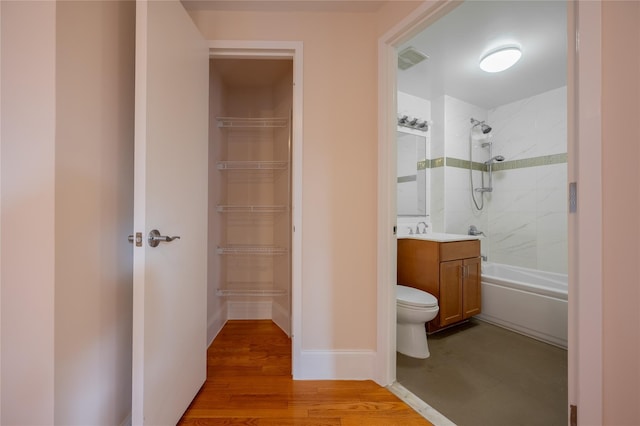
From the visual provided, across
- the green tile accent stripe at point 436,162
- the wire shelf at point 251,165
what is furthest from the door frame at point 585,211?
the green tile accent stripe at point 436,162

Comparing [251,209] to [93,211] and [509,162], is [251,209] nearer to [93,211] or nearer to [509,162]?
[93,211]

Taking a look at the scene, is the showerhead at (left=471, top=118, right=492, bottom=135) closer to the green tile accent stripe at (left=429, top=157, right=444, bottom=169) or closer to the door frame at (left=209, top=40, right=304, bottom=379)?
the green tile accent stripe at (left=429, top=157, right=444, bottom=169)

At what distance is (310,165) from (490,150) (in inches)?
111

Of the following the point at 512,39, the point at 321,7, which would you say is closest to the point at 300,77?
the point at 321,7

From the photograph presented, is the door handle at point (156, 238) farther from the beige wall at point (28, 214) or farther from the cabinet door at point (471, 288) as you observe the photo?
the cabinet door at point (471, 288)

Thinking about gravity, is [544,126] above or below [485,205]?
above

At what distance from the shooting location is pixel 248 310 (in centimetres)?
229

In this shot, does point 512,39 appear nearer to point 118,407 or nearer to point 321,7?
point 321,7

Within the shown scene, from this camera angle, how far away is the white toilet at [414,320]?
5.48ft

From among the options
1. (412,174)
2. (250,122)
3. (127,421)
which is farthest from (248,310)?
(412,174)

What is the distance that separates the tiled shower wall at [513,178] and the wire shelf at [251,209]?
176 cm

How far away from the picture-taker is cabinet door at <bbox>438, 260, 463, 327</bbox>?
1963 mm

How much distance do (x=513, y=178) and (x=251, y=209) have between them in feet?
10.4

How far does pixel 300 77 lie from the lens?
147 centimetres
